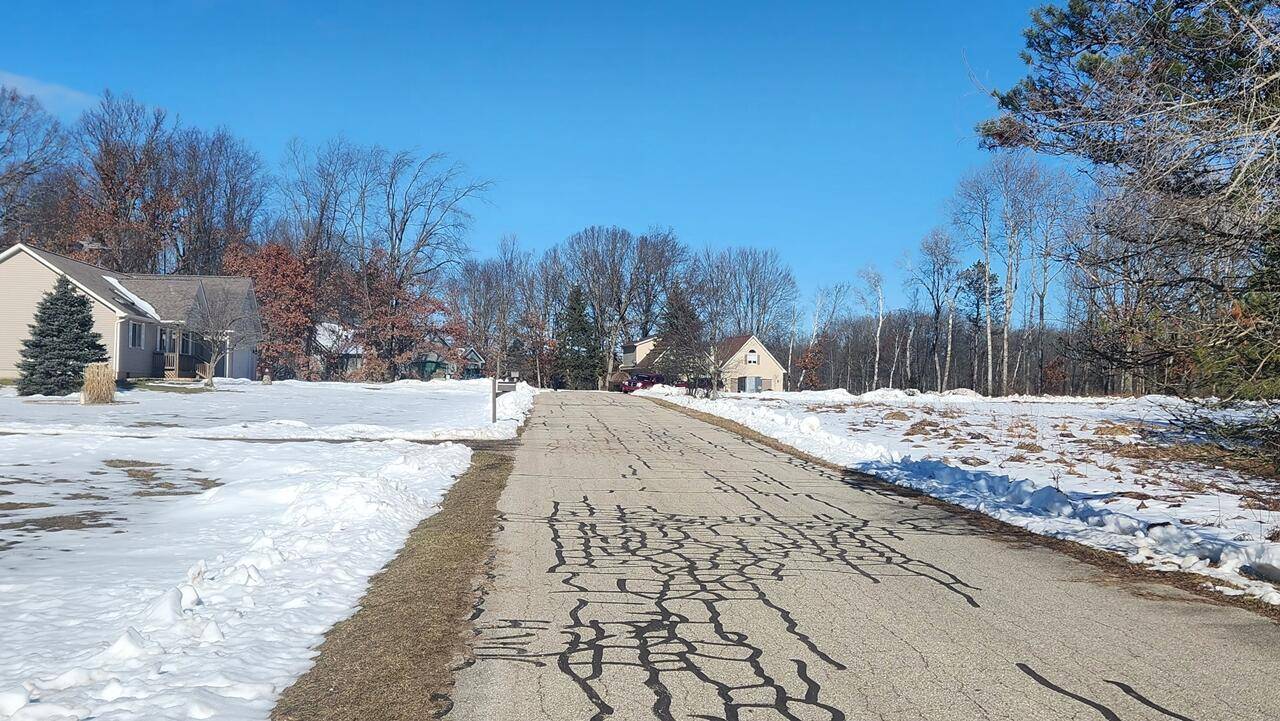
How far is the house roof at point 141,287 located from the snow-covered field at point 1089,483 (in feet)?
105

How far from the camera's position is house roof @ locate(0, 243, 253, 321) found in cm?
4034

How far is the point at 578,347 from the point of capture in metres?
83.4

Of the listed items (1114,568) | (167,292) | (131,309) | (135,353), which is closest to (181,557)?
(1114,568)

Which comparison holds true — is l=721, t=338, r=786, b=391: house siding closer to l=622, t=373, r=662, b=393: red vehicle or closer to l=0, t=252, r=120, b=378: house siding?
l=622, t=373, r=662, b=393: red vehicle

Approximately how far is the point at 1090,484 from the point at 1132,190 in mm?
7403

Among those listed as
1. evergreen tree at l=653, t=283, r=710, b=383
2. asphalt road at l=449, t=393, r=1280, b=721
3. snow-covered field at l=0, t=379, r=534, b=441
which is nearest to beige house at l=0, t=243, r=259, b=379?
snow-covered field at l=0, t=379, r=534, b=441

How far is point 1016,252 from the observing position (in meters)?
55.9

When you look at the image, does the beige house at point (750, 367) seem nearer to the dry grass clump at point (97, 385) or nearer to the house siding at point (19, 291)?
the house siding at point (19, 291)

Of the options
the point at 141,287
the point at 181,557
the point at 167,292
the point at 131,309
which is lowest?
the point at 181,557

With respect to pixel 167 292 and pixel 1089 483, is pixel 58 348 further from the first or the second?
pixel 1089 483

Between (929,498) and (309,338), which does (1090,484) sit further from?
(309,338)

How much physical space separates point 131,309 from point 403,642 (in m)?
43.8

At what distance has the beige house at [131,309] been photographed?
40031 millimetres

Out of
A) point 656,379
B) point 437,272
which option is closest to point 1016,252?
point 656,379
